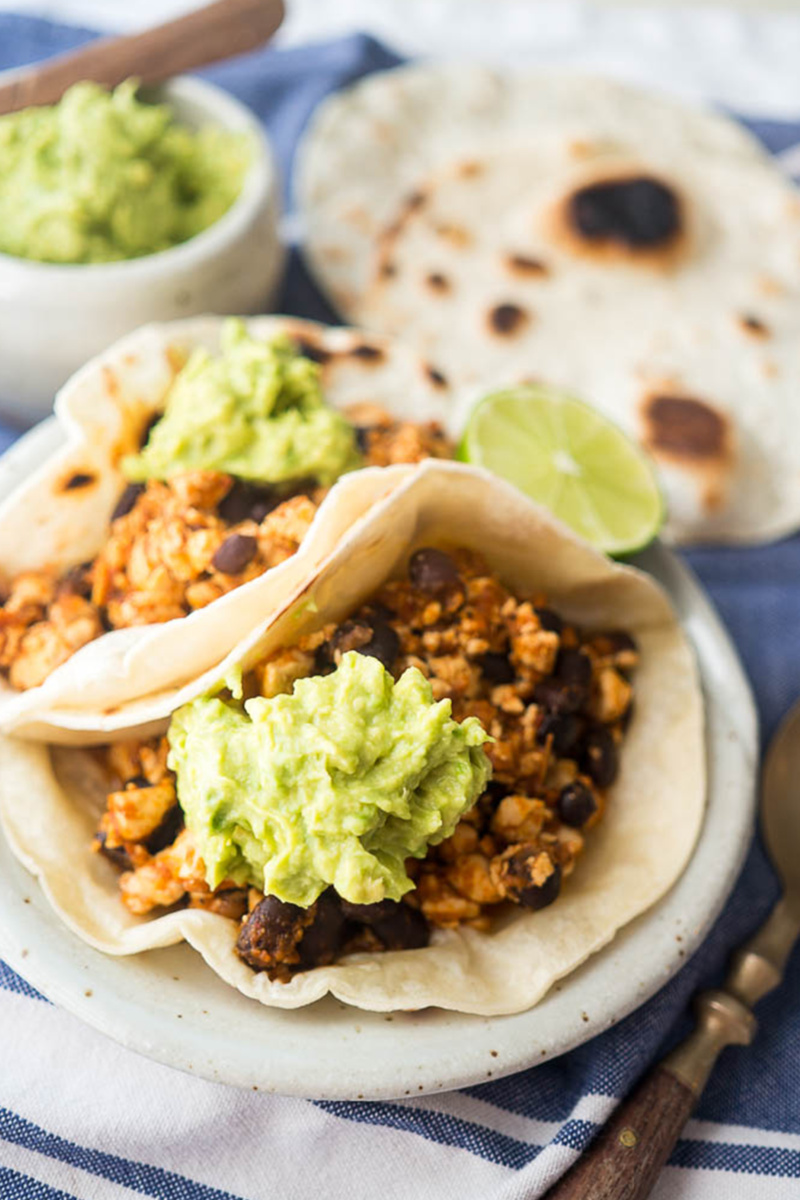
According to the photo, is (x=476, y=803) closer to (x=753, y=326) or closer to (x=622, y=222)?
(x=753, y=326)

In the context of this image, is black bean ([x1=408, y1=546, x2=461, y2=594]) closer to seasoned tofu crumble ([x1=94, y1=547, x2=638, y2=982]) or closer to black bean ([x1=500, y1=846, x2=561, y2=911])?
seasoned tofu crumble ([x1=94, y1=547, x2=638, y2=982])

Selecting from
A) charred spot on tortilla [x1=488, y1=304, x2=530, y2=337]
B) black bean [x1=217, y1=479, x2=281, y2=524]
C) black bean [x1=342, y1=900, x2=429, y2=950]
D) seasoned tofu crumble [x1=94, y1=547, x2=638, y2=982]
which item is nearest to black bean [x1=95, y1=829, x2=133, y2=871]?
Answer: seasoned tofu crumble [x1=94, y1=547, x2=638, y2=982]

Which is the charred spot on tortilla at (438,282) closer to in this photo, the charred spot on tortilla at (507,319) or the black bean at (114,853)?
the charred spot on tortilla at (507,319)

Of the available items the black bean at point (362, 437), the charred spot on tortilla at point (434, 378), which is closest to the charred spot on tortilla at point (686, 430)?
the charred spot on tortilla at point (434, 378)

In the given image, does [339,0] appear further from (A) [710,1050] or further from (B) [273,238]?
(A) [710,1050]

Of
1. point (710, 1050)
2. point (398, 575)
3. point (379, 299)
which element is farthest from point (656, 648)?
point (379, 299)
